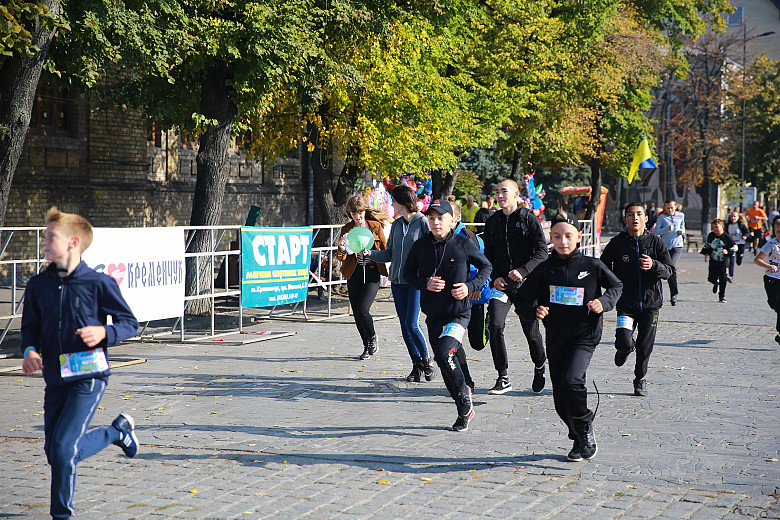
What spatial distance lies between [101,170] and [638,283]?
16513 millimetres

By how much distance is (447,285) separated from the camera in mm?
7402

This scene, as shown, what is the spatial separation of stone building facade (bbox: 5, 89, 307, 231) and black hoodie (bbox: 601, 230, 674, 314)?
43.3 ft

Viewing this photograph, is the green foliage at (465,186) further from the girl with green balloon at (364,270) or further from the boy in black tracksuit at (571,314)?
the boy in black tracksuit at (571,314)

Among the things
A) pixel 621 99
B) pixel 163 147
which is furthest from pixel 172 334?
pixel 621 99

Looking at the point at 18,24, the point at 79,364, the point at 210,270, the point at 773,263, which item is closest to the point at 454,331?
the point at 79,364

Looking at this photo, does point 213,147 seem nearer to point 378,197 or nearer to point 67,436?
point 378,197

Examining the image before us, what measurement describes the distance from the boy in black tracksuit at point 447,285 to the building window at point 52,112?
15.5 m

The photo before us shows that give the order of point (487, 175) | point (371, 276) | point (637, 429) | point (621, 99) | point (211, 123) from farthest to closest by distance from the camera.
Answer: point (487, 175) < point (621, 99) < point (211, 123) < point (371, 276) < point (637, 429)

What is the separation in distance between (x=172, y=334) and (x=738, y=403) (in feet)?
25.0

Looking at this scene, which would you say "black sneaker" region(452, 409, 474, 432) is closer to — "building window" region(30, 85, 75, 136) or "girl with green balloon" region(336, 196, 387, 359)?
"girl with green balloon" region(336, 196, 387, 359)

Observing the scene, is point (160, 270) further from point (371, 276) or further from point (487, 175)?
point (487, 175)

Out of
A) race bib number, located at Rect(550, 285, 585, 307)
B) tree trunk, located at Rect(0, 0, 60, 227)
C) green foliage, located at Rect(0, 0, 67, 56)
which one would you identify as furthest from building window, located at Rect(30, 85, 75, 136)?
race bib number, located at Rect(550, 285, 585, 307)

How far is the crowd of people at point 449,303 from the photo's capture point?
4840 millimetres

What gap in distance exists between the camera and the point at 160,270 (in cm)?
1142
